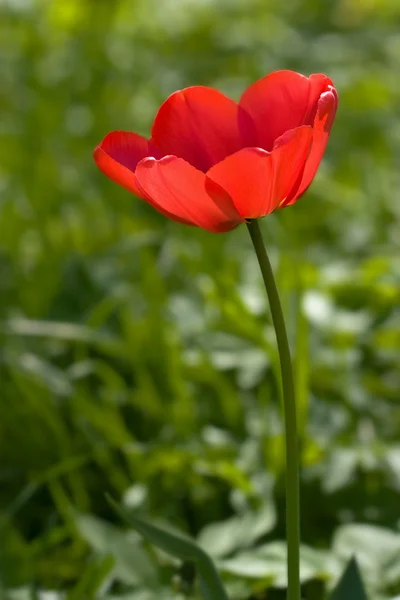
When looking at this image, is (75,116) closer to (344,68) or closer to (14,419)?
(344,68)

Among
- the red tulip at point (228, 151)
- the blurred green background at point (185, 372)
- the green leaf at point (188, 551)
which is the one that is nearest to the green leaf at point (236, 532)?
the blurred green background at point (185, 372)

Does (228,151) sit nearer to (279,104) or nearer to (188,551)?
(279,104)

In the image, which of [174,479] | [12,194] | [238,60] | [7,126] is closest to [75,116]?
[7,126]

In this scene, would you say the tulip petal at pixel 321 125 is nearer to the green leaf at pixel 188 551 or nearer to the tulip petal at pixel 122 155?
the tulip petal at pixel 122 155

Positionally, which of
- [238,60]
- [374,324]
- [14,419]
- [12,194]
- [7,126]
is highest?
[238,60]

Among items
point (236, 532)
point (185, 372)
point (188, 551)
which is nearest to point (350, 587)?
point (188, 551)

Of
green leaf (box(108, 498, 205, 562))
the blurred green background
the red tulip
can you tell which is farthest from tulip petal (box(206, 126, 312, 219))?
the blurred green background
